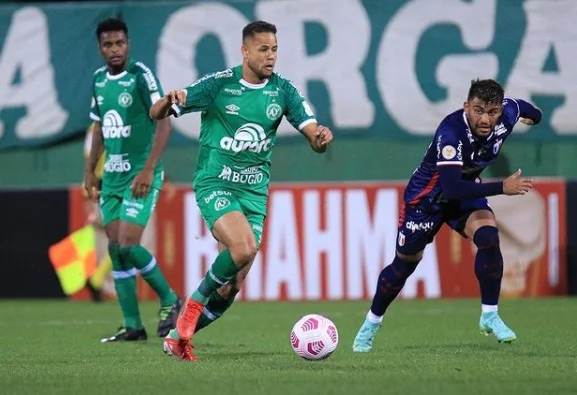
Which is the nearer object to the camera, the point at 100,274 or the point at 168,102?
the point at 168,102

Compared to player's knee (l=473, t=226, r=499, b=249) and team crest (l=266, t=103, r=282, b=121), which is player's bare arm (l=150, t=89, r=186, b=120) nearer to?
team crest (l=266, t=103, r=282, b=121)

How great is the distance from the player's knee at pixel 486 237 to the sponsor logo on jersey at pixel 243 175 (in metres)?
1.50

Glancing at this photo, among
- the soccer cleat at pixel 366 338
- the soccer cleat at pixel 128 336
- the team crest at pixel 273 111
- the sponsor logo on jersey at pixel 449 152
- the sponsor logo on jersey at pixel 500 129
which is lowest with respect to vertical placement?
the soccer cleat at pixel 128 336

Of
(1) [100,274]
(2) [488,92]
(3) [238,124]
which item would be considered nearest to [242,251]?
(3) [238,124]

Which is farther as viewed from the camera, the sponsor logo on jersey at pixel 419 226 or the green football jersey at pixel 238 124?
the sponsor logo on jersey at pixel 419 226

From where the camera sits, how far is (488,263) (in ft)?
28.8

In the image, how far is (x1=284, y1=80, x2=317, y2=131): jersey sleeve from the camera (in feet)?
→ 28.0

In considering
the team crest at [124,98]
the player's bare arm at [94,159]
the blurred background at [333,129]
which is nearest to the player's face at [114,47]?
the team crest at [124,98]

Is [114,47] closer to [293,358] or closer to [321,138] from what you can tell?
[321,138]

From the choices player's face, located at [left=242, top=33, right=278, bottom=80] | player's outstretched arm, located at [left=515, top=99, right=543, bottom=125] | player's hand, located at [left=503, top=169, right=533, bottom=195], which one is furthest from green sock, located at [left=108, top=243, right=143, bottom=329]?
player's hand, located at [left=503, top=169, right=533, bottom=195]

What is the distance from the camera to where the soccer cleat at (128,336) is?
10.1m

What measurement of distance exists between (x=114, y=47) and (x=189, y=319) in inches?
118

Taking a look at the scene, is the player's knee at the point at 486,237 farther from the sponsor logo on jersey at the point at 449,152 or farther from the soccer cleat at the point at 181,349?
the soccer cleat at the point at 181,349

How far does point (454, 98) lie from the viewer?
51.3 feet
